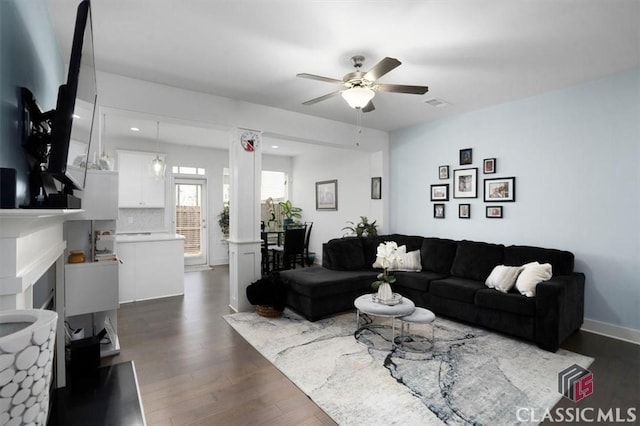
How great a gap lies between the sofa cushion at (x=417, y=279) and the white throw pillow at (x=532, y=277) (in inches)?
38.3

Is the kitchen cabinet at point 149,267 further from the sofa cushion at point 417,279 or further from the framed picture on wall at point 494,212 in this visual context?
the framed picture on wall at point 494,212

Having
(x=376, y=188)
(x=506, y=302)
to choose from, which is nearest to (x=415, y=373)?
(x=506, y=302)

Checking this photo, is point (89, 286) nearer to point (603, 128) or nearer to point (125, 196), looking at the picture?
point (125, 196)

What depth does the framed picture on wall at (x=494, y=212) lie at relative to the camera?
171 inches

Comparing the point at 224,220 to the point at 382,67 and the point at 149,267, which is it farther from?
the point at 382,67

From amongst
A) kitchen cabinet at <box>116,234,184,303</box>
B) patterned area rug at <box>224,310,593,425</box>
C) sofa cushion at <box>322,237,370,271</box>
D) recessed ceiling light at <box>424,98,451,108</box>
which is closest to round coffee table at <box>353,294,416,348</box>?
patterned area rug at <box>224,310,593,425</box>

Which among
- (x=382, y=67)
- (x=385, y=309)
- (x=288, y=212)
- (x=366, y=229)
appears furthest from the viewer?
(x=288, y=212)

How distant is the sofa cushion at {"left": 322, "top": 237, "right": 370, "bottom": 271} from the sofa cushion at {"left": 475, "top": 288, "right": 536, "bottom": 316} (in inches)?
66.0

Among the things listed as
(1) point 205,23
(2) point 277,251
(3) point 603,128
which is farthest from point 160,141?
(3) point 603,128

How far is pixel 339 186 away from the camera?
7.00 meters

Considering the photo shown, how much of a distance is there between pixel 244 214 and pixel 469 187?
10.4 ft

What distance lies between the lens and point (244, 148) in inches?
168

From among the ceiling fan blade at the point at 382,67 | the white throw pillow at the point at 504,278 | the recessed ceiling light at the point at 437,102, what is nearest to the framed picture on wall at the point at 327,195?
the recessed ceiling light at the point at 437,102

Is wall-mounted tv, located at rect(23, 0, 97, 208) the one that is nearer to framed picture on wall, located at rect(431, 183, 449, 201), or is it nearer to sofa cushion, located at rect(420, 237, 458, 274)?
sofa cushion, located at rect(420, 237, 458, 274)
